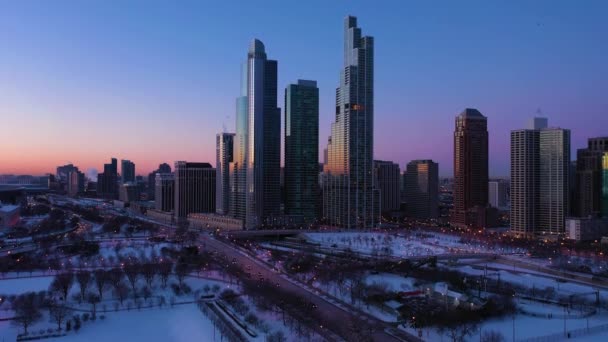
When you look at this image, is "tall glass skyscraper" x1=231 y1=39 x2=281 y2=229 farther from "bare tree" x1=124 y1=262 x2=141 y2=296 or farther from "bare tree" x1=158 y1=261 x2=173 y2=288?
"bare tree" x1=124 y1=262 x2=141 y2=296

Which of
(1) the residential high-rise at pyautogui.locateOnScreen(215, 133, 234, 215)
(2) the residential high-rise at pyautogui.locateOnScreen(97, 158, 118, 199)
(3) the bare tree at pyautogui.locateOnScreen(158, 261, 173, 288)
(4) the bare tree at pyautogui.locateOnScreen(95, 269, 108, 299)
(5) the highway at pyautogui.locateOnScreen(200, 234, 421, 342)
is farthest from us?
(2) the residential high-rise at pyautogui.locateOnScreen(97, 158, 118, 199)

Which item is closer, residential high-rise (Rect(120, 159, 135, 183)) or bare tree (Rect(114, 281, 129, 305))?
bare tree (Rect(114, 281, 129, 305))

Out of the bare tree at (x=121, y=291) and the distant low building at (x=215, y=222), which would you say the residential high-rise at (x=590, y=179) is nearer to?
the distant low building at (x=215, y=222)

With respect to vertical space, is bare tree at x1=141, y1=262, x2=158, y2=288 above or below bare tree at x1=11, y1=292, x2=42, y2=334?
above

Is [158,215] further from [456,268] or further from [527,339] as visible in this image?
[527,339]

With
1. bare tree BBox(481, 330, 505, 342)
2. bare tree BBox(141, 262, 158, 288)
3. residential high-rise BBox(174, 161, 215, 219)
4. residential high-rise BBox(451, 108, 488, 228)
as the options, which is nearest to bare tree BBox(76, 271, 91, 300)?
bare tree BBox(141, 262, 158, 288)

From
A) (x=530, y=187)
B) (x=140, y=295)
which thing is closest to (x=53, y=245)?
(x=140, y=295)

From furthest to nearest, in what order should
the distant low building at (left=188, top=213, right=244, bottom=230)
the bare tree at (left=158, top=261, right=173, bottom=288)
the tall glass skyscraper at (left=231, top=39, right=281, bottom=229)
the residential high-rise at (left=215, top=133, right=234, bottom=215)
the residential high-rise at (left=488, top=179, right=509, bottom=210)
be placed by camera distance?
the residential high-rise at (left=488, top=179, right=509, bottom=210)
the residential high-rise at (left=215, top=133, right=234, bottom=215)
the tall glass skyscraper at (left=231, top=39, right=281, bottom=229)
the distant low building at (left=188, top=213, right=244, bottom=230)
the bare tree at (left=158, top=261, right=173, bottom=288)
